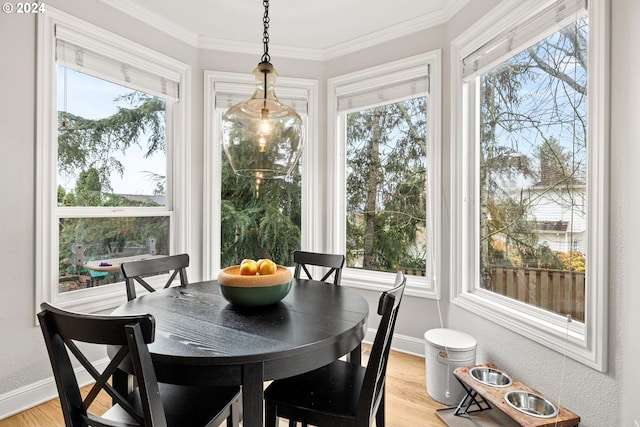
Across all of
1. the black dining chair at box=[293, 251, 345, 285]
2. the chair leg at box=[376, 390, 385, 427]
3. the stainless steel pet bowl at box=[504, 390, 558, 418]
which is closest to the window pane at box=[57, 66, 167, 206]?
the black dining chair at box=[293, 251, 345, 285]

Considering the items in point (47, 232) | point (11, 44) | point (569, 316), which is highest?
point (11, 44)

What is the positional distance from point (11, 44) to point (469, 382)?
3.34 m

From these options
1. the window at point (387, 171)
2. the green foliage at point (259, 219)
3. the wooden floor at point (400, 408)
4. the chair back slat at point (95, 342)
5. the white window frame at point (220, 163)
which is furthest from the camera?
the green foliage at point (259, 219)

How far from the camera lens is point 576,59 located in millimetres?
1926

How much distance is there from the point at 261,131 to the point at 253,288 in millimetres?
758

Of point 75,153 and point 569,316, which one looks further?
point 75,153

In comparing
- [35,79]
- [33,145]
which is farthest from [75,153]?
[35,79]

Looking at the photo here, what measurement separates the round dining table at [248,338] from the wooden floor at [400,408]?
2.88 ft

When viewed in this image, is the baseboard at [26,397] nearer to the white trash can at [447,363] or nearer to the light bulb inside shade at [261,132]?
the light bulb inside shade at [261,132]

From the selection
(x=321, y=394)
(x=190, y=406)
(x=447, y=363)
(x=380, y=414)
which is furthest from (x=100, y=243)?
(x=447, y=363)

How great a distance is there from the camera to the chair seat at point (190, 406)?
129 centimetres

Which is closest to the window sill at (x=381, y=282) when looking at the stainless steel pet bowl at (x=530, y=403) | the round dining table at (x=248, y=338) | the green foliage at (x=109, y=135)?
the stainless steel pet bowl at (x=530, y=403)

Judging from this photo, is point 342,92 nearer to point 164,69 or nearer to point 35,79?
point 164,69

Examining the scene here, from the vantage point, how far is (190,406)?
1.38 meters
